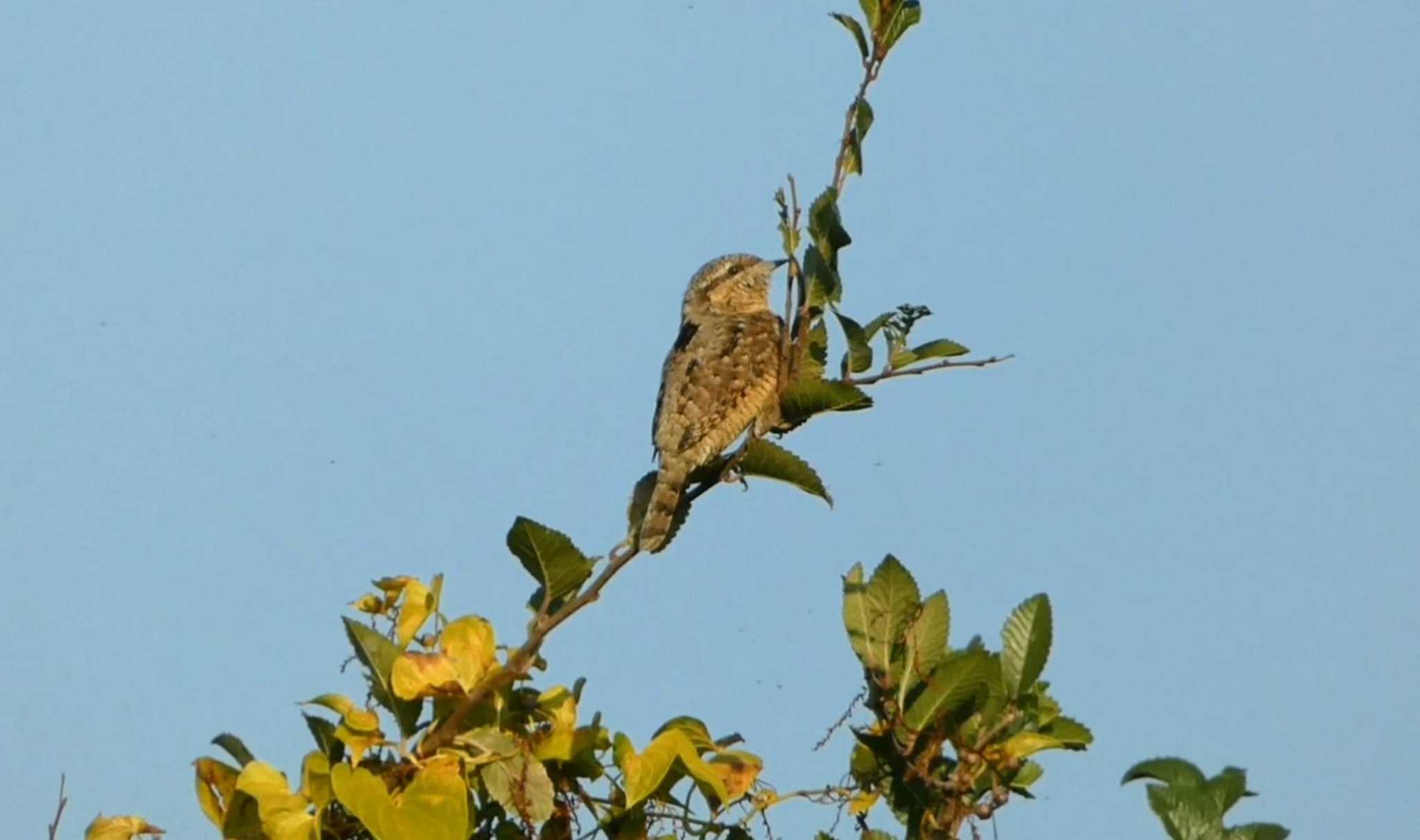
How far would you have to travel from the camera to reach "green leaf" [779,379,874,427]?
416 centimetres

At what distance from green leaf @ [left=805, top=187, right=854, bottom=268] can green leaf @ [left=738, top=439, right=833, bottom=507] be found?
44cm

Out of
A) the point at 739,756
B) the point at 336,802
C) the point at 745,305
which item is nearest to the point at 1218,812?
the point at 739,756

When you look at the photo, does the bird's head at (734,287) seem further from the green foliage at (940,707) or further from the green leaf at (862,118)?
the green foliage at (940,707)

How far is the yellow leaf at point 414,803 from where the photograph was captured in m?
3.17

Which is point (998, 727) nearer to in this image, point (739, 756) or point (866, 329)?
point (739, 756)

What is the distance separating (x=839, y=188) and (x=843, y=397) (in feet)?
→ 1.48

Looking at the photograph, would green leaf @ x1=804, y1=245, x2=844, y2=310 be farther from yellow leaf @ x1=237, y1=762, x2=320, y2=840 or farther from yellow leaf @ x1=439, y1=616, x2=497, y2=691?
yellow leaf @ x1=237, y1=762, x2=320, y2=840

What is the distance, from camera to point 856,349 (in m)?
4.21

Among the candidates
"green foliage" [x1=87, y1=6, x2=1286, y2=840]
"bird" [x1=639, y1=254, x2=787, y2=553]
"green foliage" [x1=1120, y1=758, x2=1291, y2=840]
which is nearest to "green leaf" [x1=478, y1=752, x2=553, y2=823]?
"green foliage" [x1=87, y1=6, x2=1286, y2=840]

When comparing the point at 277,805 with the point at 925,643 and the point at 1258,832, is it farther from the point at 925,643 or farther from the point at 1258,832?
the point at 1258,832

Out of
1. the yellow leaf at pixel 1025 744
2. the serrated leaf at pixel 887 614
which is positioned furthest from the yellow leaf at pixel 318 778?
the yellow leaf at pixel 1025 744

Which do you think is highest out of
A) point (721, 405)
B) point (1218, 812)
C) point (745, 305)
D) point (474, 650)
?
point (745, 305)

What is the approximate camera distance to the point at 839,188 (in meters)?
4.09

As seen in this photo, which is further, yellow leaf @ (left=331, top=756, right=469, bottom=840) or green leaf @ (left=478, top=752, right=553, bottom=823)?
green leaf @ (left=478, top=752, right=553, bottom=823)
